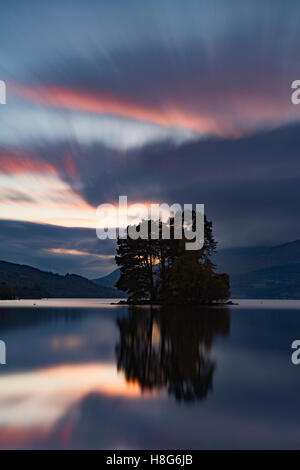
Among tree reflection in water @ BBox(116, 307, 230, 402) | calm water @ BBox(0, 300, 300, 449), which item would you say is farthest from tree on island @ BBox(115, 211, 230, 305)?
calm water @ BBox(0, 300, 300, 449)

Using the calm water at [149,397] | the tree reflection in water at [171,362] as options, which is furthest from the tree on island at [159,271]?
the calm water at [149,397]

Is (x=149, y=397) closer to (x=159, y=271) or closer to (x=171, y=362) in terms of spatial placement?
(x=171, y=362)

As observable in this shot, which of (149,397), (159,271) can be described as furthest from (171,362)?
(159,271)

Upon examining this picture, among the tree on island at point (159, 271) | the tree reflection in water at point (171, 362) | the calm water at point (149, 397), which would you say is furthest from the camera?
the tree on island at point (159, 271)

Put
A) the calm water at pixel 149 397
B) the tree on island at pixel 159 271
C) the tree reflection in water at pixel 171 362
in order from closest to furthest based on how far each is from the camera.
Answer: the calm water at pixel 149 397
the tree reflection in water at pixel 171 362
the tree on island at pixel 159 271

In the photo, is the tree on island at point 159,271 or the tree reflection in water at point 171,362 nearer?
the tree reflection in water at point 171,362

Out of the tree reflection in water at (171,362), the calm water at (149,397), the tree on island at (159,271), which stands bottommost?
the calm water at (149,397)

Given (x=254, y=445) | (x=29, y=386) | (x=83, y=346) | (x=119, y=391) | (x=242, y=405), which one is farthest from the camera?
(x=83, y=346)

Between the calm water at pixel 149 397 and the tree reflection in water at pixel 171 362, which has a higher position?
the tree reflection in water at pixel 171 362

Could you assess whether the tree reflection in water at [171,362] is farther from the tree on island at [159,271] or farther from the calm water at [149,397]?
the tree on island at [159,271]
